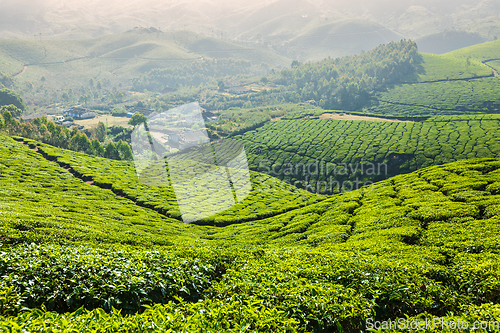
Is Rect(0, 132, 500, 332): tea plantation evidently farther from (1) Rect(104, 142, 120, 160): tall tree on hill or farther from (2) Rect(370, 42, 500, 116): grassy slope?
(2) Rect(370, 42, 500, 116): grassy slope

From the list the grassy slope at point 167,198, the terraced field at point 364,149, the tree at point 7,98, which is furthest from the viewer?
the tree at point 7,98

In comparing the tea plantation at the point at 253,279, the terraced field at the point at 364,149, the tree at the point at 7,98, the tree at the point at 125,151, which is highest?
the tree at the point at 7,98

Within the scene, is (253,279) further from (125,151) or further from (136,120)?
(136,120)

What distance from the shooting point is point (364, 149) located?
83.6 metres

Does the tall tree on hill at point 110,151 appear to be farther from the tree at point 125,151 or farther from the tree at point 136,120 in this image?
the tree at point 136,120

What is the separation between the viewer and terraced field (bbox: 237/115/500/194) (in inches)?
2857

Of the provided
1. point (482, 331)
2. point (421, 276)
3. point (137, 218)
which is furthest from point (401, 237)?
point (137, 218)

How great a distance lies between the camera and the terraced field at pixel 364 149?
72.6 meters

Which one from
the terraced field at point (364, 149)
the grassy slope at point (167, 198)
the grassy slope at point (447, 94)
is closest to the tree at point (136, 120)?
A: the terraced field at point (364, 149)

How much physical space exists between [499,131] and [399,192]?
244ft

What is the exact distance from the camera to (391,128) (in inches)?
3836

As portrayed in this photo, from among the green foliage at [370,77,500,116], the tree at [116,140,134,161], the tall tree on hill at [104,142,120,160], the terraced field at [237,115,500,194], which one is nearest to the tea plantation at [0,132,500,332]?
the terraced field at [237,115,500,194]

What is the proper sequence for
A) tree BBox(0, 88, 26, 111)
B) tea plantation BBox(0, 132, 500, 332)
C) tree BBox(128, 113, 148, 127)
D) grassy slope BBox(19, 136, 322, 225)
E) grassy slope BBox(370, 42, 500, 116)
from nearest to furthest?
tea plantation BBox(0, 132, 500, 332)
grassy slope BBox(19, 136, 322, 225)
grassy slope BBox(370, 42, 500, 116)
tree BBox(128, 113, 148, 127)
tree BBox(0, 88, 26, 111)

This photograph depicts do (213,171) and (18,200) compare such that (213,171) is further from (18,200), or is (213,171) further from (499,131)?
(499,131)
